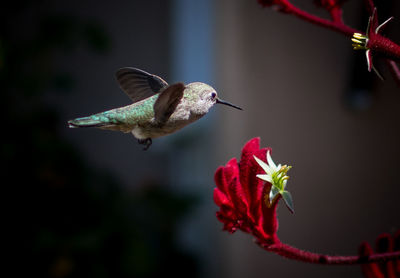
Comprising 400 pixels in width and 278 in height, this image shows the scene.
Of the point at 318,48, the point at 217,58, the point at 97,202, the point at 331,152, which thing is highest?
the point at 318,48

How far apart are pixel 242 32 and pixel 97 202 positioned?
4.23 feet

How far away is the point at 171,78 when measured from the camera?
3.42 meters

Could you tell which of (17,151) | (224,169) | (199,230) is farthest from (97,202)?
(224,169)

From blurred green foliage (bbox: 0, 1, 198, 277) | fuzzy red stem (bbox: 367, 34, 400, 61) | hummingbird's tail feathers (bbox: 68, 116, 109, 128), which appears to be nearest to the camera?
fuzzy red stem (bbox: 367, 34, 400, 61)

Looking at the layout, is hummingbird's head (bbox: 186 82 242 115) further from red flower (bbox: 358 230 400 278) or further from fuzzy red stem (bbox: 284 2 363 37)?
red flower (bbox: 358 230 400 278)

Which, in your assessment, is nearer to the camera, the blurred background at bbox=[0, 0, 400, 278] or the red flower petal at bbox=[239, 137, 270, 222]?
the red flower petal at bbox=[239, 137, 270, 222]

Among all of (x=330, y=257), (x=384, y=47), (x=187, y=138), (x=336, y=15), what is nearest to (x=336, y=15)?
(x=336, y=15)

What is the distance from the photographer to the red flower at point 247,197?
1.93 feet

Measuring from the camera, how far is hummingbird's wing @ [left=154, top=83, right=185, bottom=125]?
0.53 m

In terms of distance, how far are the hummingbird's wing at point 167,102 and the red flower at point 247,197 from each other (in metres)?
0.11

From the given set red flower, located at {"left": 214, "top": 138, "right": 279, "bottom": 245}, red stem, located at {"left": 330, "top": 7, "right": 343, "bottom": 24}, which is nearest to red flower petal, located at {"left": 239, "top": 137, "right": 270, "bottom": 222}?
red flower, located at {"left": 214, "top": 138, "right": 279, "bottom": 245}

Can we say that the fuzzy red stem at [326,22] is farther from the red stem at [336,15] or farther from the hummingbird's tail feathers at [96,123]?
the hummingbird's tail feathers at [96,123]

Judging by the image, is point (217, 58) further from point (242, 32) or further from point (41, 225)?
point (41, 225)

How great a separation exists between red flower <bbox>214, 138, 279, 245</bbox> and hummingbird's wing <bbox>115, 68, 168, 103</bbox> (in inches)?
7.9
